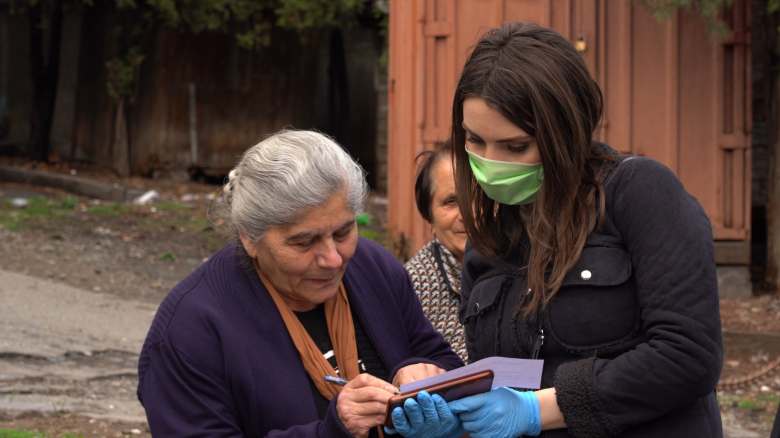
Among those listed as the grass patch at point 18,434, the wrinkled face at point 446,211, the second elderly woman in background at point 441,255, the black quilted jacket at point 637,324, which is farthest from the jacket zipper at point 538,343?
the grass patch at point 18,434

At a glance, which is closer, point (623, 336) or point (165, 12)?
point (623, 336)

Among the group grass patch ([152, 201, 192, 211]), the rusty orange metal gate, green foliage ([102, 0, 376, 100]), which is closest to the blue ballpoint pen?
the rusty orange metal gate

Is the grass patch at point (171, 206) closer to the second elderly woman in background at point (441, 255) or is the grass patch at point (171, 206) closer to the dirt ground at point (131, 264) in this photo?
the dirt ground at point (131, 264)

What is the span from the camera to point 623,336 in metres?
2.77

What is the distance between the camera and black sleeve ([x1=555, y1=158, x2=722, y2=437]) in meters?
2.67

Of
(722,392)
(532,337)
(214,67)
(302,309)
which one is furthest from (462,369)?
(214,67)

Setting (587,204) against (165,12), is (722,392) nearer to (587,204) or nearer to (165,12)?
(587,204)

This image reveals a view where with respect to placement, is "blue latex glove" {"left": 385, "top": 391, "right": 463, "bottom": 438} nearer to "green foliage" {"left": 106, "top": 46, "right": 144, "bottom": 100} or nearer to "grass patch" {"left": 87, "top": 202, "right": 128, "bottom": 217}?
"grass patch" {"left": 87, "top": 202, "right": 128, "bottom": 217}

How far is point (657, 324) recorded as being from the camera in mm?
2689

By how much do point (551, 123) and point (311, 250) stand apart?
2.37 feet

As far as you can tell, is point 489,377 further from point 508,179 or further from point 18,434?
point 18,434

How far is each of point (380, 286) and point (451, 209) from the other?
3.91ft

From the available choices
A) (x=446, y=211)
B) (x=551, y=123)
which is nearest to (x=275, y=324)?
(x=551, y=123)

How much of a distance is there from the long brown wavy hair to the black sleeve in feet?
0.31
